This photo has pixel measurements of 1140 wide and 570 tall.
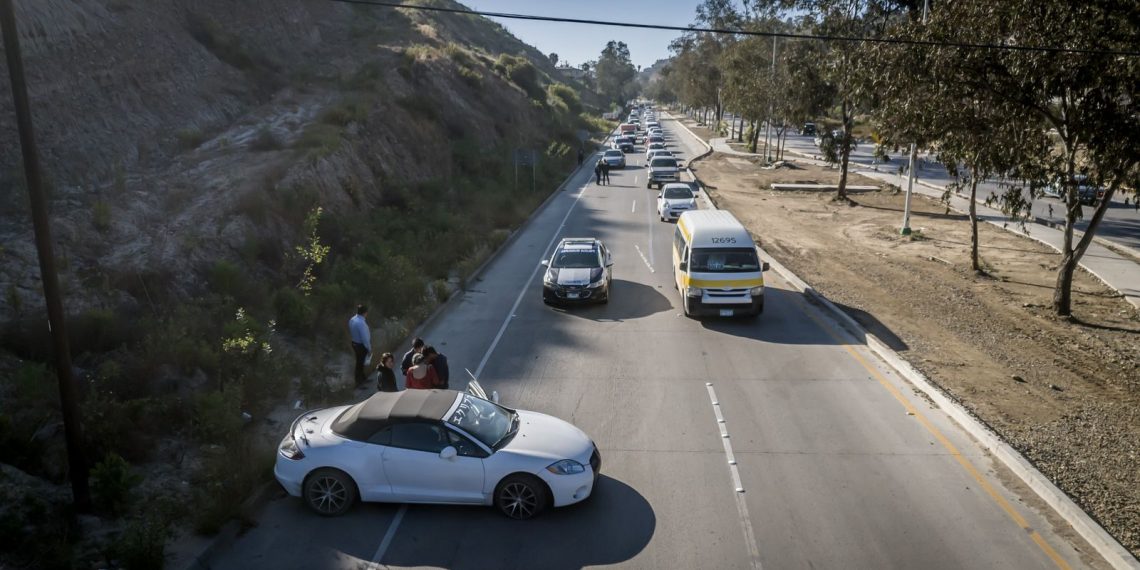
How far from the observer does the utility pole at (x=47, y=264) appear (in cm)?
750

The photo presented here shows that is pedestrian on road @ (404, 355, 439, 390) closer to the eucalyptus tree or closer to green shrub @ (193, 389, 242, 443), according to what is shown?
green shrub @ (193, 389, 242, 443)

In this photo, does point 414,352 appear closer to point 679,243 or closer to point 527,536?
point 527,536

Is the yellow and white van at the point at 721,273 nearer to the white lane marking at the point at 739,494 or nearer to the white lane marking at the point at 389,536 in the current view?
the white lane marking at the point at 739,494

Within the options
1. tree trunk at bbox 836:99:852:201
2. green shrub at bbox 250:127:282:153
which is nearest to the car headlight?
green shrub at bbox 250:127:282:153

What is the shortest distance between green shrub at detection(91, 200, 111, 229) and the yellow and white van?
12.3 m

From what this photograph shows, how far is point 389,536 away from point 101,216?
11375mm

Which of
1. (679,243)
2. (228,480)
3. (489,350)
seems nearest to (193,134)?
(489,350)

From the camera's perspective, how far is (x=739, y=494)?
9.02 meters

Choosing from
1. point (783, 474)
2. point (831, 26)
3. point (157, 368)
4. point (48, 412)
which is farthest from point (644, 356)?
point (831, 26)

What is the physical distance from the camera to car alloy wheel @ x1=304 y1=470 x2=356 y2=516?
852 centimetres

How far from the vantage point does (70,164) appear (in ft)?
60.0

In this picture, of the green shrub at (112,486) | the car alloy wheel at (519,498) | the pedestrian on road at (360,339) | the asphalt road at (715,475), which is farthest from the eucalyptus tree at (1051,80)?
the green shrub at (112,486)

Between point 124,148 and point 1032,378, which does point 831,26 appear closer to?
point 1032,378

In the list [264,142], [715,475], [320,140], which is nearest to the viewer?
[715,475]
